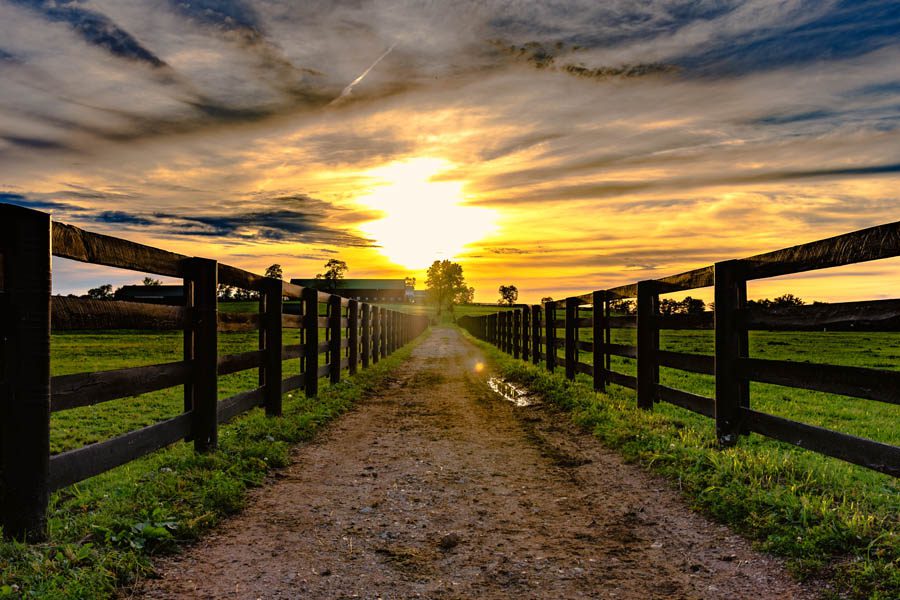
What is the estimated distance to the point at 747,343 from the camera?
6148 millimetres

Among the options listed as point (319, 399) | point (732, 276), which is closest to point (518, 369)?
point (319, 399)

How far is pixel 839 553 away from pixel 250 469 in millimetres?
4316

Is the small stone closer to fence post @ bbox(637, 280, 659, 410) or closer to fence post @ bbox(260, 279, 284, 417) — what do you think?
fence post @ bbox(260, 279, 284, 417)

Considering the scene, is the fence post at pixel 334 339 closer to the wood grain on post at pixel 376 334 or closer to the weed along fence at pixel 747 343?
the weed along fence at pixel 747 343

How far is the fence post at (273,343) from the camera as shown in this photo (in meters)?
7.77

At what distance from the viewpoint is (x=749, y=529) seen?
3.90 metres

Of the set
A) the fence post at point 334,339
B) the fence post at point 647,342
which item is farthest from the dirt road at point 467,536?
the fence post at point 334,339

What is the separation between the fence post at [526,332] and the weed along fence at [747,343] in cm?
659

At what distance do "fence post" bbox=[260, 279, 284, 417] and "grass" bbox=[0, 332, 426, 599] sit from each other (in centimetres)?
25

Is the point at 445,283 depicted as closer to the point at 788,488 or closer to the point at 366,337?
the point at 366,337

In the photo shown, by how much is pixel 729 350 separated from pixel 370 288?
5490 inches

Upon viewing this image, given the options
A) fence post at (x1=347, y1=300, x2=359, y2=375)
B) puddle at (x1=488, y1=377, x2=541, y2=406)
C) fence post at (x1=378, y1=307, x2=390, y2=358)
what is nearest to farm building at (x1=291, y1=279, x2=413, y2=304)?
fence post at (x1=378, y1=307, x2=390, y2=358)

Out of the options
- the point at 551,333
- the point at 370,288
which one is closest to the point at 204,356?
the point at 551,333

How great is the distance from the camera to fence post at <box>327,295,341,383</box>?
11.3 meters
